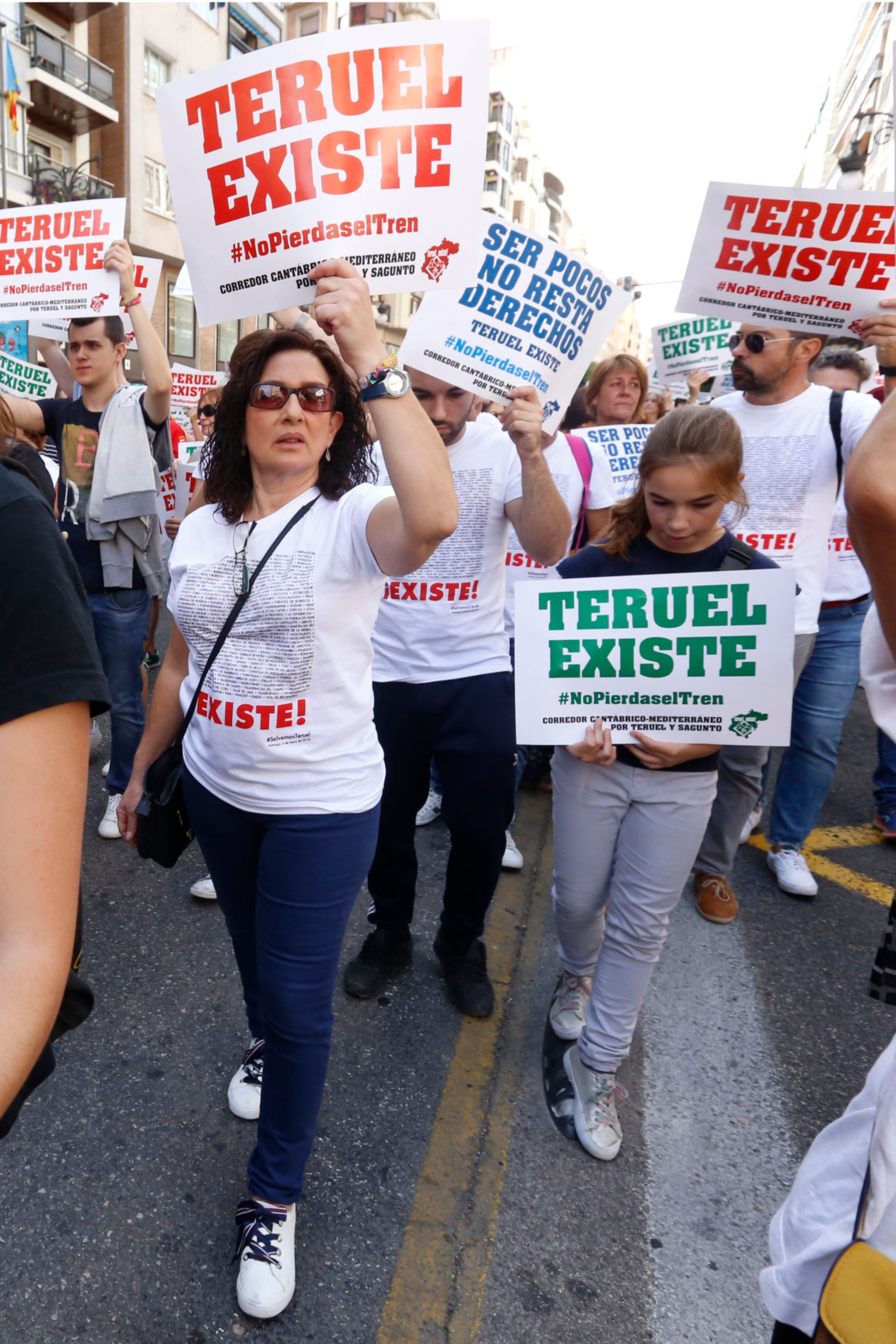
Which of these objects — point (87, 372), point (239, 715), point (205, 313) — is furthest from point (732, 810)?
point (87, 372)

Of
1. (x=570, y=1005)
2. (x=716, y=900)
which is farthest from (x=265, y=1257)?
(x=716, y=900)

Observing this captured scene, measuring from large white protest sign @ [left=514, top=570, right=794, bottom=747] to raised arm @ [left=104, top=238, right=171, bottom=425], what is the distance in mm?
2002

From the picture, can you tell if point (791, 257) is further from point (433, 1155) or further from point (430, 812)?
point (433, 1155)

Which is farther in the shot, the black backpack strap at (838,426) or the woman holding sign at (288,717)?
the black backpack strap at (838,426)

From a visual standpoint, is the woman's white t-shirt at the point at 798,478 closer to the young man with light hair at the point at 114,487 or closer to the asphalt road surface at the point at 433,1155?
the asphalt road surface at the point at 433,1155

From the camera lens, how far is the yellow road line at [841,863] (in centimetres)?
377

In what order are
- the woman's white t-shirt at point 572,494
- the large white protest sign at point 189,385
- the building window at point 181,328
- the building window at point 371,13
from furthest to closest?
the building window at point 371,13 < the building window at point 181,328 < the large white protest sign at point 189,385 < the woman's white t-shirt at point 572,494

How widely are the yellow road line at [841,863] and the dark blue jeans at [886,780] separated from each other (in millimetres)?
159

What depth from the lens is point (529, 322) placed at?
2.61m

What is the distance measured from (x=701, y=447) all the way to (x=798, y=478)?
1.29 m

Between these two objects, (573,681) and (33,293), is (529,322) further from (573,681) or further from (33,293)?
(33,293)

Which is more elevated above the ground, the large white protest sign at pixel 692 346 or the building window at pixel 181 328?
the building window at pixel 181 328

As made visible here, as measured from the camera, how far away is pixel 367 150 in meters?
1.72

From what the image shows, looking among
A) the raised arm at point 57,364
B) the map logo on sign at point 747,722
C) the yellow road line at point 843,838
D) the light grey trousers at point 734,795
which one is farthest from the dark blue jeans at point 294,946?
the raised arm at point 57,364
